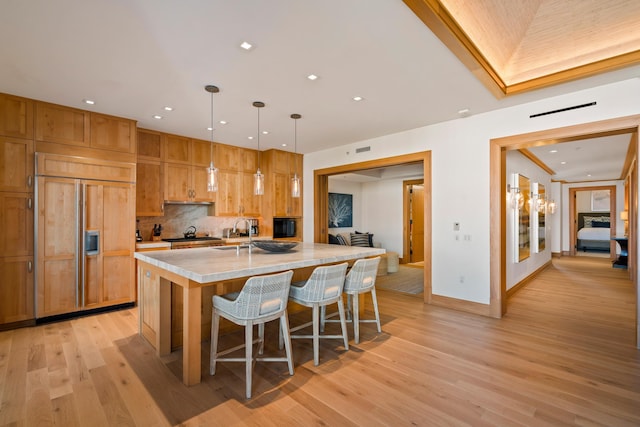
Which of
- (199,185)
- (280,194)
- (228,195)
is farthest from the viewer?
(280,194)

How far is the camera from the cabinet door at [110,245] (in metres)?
3.92

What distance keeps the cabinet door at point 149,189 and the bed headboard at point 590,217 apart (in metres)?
15.4

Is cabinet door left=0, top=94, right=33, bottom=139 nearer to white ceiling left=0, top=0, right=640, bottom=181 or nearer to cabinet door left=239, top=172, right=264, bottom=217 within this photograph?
white ceiling left=0, top=0, right=640, bottom=181

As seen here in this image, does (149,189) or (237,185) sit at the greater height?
(237,185)

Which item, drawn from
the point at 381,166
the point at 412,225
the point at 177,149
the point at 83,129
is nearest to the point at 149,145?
the point at 177,149

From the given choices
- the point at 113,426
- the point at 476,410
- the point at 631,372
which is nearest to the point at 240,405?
the point at 113,426

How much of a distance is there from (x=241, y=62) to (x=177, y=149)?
9.91ft

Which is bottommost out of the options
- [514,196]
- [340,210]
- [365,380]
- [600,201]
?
[365,380]

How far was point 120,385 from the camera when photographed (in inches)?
91.7

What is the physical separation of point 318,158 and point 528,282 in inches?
190

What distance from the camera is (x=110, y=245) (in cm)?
407

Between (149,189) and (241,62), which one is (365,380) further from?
(149,189)

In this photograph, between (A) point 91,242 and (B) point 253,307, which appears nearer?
(B) point 253,307

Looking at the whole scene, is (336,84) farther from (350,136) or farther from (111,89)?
(111,89)
